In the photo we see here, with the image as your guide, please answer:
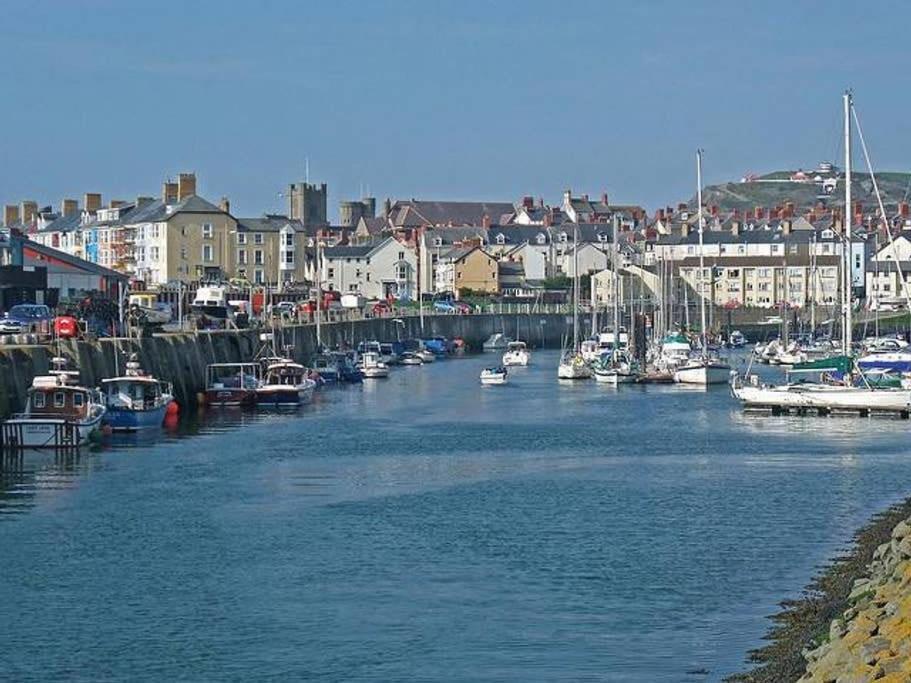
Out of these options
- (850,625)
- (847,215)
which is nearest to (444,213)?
(847,215)

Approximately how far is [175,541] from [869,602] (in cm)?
1483

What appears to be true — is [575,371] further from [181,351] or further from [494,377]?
[181,351]

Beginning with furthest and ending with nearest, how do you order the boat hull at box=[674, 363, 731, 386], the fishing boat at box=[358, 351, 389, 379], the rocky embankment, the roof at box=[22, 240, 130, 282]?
the fishing boat at box=[358, 351, 389, 379] → the roof at box=[22, 240, 130, 282] → the boat hull at box=[674, 363, 731, 386] → the rocky embankment

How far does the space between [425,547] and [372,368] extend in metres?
55.4

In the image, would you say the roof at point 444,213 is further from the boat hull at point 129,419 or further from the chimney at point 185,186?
the boat hull at point 129,419

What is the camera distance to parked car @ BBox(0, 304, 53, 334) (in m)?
60.0

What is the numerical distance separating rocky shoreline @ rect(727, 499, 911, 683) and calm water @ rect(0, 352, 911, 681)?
479 millimetres

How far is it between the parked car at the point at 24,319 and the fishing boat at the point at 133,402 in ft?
17.8

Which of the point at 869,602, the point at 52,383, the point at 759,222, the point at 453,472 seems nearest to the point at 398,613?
the point at 869,602

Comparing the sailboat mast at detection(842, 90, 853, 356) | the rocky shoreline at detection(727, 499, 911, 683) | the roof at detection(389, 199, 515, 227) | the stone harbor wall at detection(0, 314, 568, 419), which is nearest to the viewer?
the rocky shoreline at detection(727, 499, 911, 683)

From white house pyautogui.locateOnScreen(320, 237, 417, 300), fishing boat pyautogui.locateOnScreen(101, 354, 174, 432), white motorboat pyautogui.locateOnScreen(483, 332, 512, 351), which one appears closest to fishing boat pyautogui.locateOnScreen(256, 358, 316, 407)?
fishing boat pyautogui.locateOnScreen(101, 354, 174, 432)

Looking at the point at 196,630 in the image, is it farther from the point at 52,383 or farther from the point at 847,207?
the point at 847,207

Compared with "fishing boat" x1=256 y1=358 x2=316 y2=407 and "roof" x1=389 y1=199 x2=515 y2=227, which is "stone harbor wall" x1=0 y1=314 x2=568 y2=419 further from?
"roof" x1=389 y1=199 x2=515 y2=227

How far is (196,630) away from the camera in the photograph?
2614 cm
